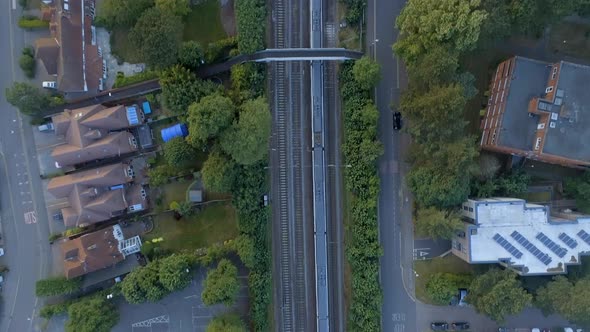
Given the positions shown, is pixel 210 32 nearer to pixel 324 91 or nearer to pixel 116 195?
pixel 324 91

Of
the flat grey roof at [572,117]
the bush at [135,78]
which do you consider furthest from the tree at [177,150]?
the flat grey roof at [572,117]

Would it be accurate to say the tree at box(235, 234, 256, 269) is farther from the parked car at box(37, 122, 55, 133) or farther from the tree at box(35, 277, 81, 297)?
the parked car at box(37, 122, 55, 133)

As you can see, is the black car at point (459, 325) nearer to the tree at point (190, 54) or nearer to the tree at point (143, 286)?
the tree at point (143, 286)

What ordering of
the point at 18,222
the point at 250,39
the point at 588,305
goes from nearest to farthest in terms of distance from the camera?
the point at 588,305 → the point at 250,39 → the point at 18,222

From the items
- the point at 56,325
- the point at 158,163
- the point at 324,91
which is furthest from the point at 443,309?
the point at 56,325

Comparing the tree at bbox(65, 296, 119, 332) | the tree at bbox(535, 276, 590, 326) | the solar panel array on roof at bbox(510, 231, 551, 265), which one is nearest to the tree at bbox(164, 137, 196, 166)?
the tree at bbox(65, 296, 119, 332)

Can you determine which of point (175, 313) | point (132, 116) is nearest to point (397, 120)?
point (132, 116)
